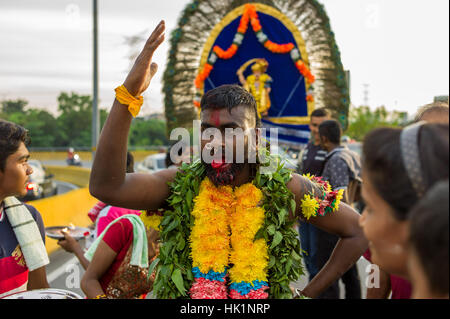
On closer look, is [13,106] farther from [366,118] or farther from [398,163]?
[398,163]

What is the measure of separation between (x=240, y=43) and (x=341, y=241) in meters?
6.66

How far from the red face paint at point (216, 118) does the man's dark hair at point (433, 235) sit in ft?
3.99

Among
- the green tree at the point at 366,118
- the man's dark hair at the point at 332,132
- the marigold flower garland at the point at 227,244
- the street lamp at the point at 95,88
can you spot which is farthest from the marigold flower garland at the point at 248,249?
the green tree at the point at 366,118

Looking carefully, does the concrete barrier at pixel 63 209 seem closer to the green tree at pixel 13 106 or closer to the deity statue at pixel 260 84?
the deity statue at pixel 260 84

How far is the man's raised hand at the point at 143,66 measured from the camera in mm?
1773

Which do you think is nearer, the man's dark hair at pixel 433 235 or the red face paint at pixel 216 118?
the man's dark hair at pixel 433 235

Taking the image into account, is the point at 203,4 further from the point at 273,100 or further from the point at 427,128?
the point at 427,128

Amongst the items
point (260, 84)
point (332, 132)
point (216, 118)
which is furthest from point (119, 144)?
point (260, 84)

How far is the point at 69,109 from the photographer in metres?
49.5

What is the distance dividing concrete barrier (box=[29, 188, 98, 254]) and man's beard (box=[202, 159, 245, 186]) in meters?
6.41

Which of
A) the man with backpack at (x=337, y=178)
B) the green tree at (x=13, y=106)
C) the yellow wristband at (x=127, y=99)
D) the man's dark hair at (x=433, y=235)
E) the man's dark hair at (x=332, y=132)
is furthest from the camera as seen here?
the green tree at (x=13, y=106)

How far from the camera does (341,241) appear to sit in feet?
8.04
